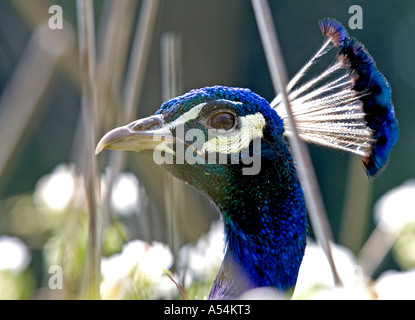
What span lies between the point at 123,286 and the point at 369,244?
904 millimetres

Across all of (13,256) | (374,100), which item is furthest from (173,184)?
(13,256)

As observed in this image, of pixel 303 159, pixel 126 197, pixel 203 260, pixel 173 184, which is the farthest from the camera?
pixel 126 197

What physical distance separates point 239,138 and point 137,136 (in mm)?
211

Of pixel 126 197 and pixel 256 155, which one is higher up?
pixel 126 197

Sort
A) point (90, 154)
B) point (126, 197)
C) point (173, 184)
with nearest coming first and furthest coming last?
point (90, 154)
point (173, 184)
point (126, 197)

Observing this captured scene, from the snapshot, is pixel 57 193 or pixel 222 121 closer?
pixel 222 121

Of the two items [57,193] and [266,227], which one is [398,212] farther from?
[57,193]

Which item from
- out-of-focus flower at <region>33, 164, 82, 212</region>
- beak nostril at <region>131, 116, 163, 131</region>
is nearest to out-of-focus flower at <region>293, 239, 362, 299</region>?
beak nostril at <region>131, 116, 163, 131</region>

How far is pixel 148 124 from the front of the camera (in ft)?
4.08

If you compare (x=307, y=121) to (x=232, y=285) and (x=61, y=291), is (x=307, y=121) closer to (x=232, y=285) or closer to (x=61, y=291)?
(x=232, y=285)

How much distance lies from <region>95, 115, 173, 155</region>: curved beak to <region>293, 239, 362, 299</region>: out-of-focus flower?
0.41m
